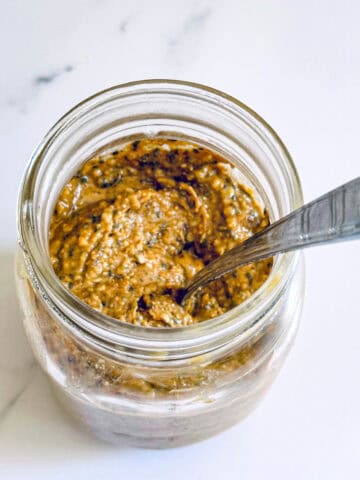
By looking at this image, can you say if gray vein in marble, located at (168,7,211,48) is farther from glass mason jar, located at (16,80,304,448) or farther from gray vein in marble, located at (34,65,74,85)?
glass mason jar, located at (16,80,304,448)

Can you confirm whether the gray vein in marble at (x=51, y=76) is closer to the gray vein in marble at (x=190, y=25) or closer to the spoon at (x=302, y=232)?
the gray vein in marble at (x=190, y=25)

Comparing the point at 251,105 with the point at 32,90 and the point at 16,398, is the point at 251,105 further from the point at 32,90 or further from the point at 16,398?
the point at 16,398

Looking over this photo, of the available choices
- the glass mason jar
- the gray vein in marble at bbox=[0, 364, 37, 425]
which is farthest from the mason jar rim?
the gray vein in marble at bbox=[0, 364, 37, 425]

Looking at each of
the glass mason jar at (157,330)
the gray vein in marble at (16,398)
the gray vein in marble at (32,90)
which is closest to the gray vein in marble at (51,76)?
the gray vein in marble at (32,90)

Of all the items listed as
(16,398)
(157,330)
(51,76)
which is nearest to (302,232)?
(157,330)

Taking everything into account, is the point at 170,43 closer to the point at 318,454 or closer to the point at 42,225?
the point at 42,225

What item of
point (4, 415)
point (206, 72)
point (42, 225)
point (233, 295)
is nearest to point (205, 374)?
point (233, 295)
